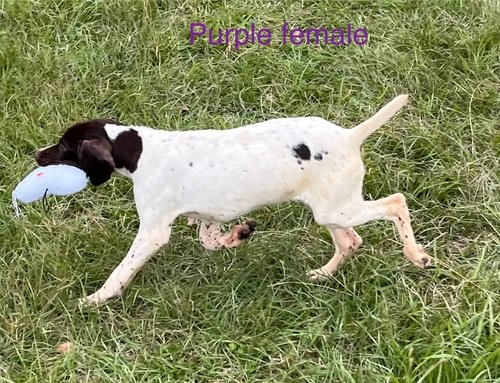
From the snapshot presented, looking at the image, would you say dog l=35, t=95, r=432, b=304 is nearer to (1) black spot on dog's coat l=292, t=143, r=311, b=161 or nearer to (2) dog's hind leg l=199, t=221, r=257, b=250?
(1) black spot on dog's coat l=292, t=143, r=311, b=161

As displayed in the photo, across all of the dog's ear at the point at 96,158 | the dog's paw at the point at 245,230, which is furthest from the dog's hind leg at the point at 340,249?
the dog's ear at the point at 96,158

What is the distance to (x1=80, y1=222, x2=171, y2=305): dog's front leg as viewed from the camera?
378 centimetres

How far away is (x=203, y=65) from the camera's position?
545 centimetres

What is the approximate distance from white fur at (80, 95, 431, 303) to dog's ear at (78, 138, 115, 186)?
0.29ft

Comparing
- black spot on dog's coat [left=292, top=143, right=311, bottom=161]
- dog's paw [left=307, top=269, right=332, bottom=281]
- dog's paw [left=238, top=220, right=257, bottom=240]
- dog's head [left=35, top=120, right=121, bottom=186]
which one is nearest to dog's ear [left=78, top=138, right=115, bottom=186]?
dog's head [left=35, top=120, right=121, bottom=186]

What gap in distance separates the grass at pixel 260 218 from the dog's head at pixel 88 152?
51 cm

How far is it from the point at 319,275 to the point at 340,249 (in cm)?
16

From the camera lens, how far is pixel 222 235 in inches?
160

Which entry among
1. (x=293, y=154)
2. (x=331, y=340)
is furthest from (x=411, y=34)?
(x=331, y=340)

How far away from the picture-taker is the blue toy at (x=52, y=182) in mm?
3744

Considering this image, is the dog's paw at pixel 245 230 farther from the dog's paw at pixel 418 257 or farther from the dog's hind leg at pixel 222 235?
the dog's paw at pixel 418 257

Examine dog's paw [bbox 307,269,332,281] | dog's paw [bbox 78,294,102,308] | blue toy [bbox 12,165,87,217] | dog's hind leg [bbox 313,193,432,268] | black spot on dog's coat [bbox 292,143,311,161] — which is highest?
black spot on dog's coat [bbox 292,143,311,161]

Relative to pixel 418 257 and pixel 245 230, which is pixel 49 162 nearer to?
pixel 245 230

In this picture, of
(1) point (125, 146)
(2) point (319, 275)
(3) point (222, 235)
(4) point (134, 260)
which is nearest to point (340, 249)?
(2) point (319, 275)
